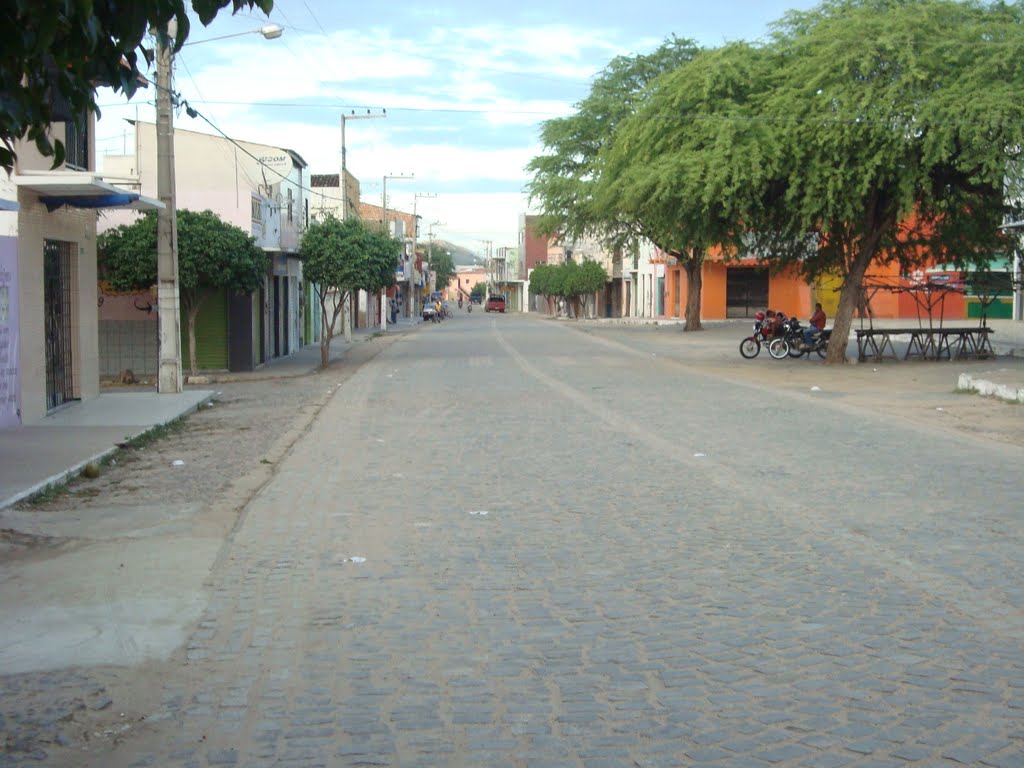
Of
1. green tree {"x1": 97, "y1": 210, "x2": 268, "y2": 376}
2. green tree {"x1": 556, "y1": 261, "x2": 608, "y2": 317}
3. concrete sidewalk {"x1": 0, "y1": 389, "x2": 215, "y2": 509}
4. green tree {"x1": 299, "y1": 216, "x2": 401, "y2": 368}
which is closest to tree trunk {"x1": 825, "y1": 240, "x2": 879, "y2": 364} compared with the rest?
green tree {"x1": 299, "y1": 216, "x2": 401, "y2": 368}

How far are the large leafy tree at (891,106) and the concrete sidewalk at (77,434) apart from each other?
13.6 metres

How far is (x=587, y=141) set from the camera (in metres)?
53.1

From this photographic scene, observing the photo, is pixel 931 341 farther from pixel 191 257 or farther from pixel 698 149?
pixel 191 257

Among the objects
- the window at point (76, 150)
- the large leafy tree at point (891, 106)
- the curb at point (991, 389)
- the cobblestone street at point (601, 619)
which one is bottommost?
the cobblestone street at point (601, 619)

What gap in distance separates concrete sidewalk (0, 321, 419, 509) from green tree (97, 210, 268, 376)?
2.44 meters

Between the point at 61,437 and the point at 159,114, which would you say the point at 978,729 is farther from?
the point at 159,114

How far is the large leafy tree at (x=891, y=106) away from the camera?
23.4 m

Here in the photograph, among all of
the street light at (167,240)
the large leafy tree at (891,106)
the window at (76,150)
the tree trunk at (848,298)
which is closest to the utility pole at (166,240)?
the street light at (167,240)

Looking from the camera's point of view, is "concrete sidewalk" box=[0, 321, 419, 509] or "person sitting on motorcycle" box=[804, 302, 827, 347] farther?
"person sitting on motorcycle" box=[804, 302, 827, 347]

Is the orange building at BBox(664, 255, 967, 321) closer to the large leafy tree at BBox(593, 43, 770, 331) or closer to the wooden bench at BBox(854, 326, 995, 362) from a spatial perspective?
the wooden bench at BBox(854, 326, 995, 362)

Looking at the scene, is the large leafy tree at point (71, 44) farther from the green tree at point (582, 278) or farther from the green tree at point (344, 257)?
the green tree at point (582, 278)

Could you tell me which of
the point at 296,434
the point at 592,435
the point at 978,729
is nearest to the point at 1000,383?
the point at 592,435

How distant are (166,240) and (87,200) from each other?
3.49m

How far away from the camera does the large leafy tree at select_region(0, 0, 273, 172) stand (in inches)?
190
